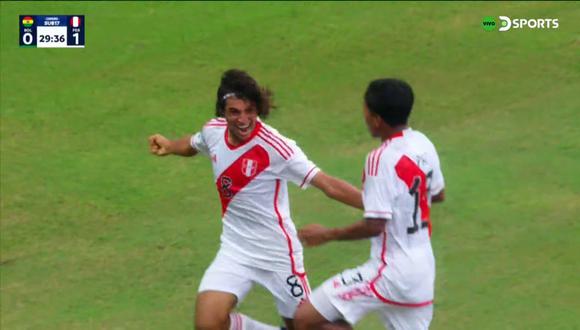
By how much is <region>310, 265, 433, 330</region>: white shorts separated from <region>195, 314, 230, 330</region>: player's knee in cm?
95

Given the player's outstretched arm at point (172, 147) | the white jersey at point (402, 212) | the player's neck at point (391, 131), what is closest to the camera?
the white jersey at point (402, 212)

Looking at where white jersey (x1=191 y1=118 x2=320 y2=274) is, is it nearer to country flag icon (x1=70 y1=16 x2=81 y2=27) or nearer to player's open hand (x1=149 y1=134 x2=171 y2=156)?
player's open hand (x1=149 y1=134 x2=171 y2=156)

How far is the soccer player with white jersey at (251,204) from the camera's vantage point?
8.28 metres

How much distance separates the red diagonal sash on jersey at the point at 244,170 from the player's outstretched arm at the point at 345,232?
96 centimetres

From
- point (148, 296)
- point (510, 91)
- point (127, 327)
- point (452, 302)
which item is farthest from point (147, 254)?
point (510, 91)

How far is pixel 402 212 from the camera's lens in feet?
23.5

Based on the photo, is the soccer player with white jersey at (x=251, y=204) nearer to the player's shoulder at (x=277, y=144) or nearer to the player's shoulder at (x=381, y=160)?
the player's shoulder at (x=277, y=144)

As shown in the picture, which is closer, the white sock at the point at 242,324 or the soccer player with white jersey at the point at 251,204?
the soccer player with white jersey at the point at 251,204

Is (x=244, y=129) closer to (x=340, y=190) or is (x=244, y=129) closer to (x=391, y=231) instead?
(x=340, y=190)

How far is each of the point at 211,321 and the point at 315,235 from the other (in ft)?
4.05

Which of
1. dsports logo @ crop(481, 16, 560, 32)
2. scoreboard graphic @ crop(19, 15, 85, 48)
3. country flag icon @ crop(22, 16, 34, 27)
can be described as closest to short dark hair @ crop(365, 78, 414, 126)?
dsports logo @ crop(481, 16, 560, 32)

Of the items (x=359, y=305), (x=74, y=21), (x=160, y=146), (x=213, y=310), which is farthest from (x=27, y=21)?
(x=359, y=305)

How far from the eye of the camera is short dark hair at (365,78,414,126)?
23.3 feet

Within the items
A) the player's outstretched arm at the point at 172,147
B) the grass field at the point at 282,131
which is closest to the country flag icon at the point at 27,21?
the grass field at the point at 282,131
